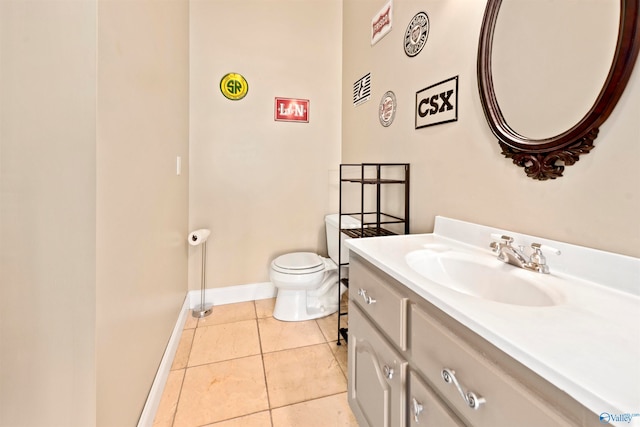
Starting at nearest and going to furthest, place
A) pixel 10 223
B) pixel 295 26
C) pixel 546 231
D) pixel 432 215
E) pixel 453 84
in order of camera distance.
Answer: pixel 10 223, pixel 546 231, pixel 453 84, pixel 432 215, pixel 295 26

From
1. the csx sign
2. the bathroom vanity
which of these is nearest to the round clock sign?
the csx sign

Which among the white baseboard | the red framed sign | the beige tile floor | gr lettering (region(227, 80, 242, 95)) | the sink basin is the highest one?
gr lettering (region(227, 80, 242, 95))

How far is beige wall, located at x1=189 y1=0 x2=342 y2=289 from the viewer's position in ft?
6.93

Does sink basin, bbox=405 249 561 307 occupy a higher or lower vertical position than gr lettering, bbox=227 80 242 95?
lower

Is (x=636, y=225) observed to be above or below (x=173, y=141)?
below

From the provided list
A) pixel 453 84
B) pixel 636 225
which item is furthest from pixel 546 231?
pixel 453 84

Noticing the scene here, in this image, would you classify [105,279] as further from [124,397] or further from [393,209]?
[393,209]

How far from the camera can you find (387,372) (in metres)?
0.85

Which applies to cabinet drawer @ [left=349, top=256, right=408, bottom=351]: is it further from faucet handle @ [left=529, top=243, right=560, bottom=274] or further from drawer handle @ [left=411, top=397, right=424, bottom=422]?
faucet handle @ [left=529, top=243, right=560, bottom=274]

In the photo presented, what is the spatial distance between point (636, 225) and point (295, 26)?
8.16ft

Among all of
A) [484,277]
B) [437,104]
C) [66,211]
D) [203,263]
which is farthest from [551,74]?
[203,263]

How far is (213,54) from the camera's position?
210 centimetres

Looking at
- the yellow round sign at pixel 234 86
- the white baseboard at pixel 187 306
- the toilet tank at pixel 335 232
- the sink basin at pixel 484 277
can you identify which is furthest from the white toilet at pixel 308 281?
the yellow round sign at pixel 234 86

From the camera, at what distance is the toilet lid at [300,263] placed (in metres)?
1.90
